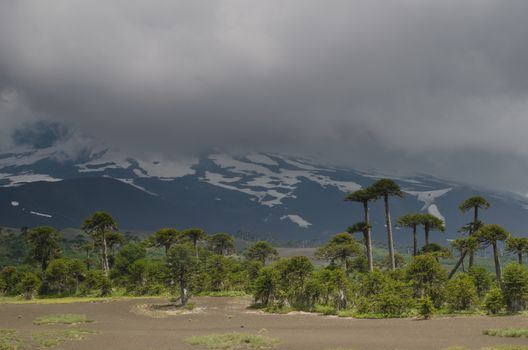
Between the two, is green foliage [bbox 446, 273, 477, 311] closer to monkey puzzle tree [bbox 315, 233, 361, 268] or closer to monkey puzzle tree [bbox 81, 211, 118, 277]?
monkey puzzle tree [bbox 315, 233, 361, 268]

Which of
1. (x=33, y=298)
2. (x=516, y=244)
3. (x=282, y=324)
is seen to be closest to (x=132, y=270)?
(x=33, y=298)

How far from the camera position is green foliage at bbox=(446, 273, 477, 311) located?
36.8 metres

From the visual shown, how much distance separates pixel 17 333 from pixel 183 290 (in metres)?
20.1

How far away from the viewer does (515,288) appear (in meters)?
33.8

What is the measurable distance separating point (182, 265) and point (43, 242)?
39027 mm

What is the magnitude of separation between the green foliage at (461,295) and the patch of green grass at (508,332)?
448 inches

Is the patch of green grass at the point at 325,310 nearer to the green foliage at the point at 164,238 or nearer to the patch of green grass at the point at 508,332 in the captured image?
the patch of green grass at the point at 508,332

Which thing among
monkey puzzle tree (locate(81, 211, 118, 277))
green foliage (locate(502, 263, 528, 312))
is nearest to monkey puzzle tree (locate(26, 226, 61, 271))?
monkey puzzle tree (locate(81, 211, 118, 277))

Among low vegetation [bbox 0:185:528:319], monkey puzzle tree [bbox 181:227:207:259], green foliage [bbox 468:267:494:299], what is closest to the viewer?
low vegetation [bbox 0:185:528:319]

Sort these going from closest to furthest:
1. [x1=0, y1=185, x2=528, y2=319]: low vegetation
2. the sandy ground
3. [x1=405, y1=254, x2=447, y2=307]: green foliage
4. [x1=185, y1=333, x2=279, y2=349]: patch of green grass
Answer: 1. [x1=185, y1=333, x2=279, y2=349]: patch of green grass
2. the sandy ground
3. [x1=0, y1=185, x2=528, y2=319]: low vegetation
4. [x1=405, y1=254, x2=447, y2=307]: green foliage

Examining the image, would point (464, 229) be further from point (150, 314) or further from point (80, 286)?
point (80, 286)

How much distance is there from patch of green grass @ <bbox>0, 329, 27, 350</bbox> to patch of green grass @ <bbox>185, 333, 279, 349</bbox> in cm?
837

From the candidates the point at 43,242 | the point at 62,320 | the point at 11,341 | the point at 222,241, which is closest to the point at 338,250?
the point at 62,320

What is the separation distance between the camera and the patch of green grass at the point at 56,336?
25281 mm
